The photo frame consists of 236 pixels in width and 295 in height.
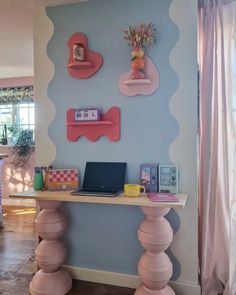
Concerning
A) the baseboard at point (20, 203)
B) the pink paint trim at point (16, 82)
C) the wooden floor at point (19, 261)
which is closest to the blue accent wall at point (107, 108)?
the wooden floor at point (19, 261)

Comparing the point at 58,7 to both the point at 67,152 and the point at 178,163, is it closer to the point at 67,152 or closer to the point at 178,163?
the point at 67,152

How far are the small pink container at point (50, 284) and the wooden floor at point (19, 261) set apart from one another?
0.07m

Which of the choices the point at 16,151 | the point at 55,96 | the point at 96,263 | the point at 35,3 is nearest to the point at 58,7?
the point at 35,3

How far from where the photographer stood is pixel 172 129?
1935mm

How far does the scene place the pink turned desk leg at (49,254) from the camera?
6.32 ft

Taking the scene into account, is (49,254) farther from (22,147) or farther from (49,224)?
(22,147)

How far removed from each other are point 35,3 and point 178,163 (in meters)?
1.64

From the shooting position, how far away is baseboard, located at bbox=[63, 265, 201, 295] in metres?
1.92

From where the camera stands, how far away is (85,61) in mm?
2039

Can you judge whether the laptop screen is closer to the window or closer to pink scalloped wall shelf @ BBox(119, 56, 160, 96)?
pink scalloped wall shelf @ BBox(119, 56, 160, 96)

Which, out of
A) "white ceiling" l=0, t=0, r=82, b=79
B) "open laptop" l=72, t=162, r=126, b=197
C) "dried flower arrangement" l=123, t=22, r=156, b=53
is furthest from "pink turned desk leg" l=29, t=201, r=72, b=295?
"white ceiling" l=0, t=0, r=82, b=79

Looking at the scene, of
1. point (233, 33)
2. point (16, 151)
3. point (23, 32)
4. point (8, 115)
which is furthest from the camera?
point (8, 115)

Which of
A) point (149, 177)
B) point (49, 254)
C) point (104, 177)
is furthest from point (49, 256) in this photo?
Result: point (149, 177)

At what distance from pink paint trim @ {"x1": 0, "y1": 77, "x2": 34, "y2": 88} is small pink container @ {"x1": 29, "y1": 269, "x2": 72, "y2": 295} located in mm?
3330
